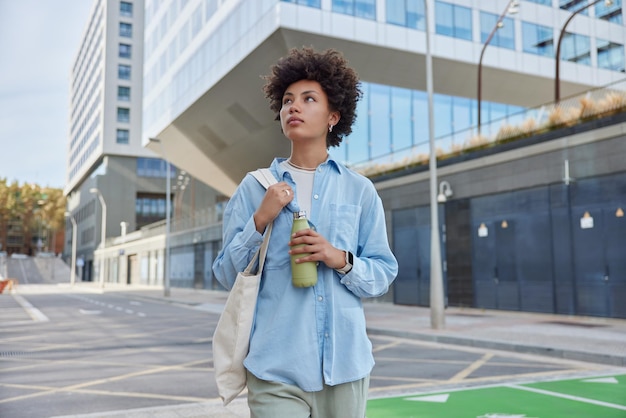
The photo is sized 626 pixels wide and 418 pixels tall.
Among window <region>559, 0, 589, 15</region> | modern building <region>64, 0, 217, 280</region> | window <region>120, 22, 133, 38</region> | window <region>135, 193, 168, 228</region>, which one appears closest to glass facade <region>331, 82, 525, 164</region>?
window <region>559, 0, 589, 15</region>

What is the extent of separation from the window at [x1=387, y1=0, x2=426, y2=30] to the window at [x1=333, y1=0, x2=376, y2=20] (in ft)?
3.02

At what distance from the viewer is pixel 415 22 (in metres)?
29.9

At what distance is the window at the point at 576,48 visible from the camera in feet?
110

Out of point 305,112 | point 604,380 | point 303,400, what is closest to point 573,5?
point 604,380

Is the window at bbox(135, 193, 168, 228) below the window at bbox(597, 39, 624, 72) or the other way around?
below

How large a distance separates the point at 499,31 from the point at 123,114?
57343 mm

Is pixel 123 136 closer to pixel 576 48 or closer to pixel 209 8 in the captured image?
pixel 209 8

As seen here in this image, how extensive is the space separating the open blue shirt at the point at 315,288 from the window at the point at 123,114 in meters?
79.6

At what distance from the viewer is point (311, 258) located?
2010mm

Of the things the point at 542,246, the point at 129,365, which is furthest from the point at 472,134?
the point at 129,365

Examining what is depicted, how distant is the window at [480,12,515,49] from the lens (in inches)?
1256

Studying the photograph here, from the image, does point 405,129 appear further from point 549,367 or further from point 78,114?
point 78,114

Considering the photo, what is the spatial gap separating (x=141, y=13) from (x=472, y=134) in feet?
232

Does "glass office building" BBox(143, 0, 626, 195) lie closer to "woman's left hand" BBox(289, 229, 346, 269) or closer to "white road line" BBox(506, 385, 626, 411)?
"white road line" BBox(506, 385, 626, 411)
